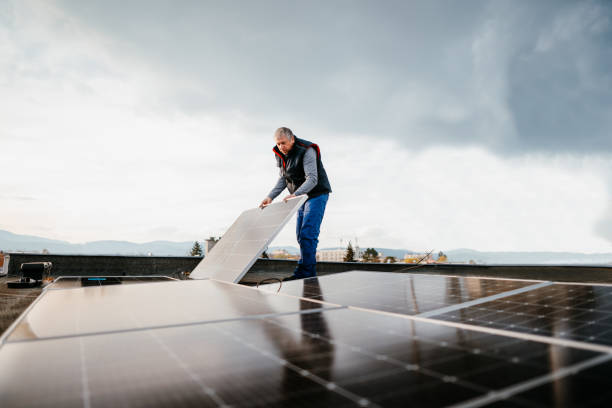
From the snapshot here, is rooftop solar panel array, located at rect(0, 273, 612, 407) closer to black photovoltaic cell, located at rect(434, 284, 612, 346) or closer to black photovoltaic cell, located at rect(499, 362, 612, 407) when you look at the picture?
black photovoltaic cell, located at rect(499, 362, 612, 407)

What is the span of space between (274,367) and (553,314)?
6.01ft

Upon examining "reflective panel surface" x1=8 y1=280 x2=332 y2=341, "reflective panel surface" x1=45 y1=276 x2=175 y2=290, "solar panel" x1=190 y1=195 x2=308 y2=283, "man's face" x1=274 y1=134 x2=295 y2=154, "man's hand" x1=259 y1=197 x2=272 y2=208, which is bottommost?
"reflective panel surface" x1=8 y1=280 x2=332 y2=341

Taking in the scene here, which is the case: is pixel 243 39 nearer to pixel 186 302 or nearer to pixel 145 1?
pixel 145 1

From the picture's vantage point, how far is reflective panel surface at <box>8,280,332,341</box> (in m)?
1.71

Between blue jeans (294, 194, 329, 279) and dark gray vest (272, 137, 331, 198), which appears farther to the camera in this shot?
dark gray vest (272, 137, 331, 198)

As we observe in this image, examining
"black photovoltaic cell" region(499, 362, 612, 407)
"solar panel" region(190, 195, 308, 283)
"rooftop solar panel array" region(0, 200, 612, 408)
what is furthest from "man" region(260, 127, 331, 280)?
"black photovoltaic cell" region(499, 362, 612, 407)

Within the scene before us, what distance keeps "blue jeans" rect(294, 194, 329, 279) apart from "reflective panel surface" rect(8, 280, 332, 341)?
7.61 ft

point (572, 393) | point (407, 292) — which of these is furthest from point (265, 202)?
point (572, 393)

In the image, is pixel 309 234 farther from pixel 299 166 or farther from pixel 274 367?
pixel 274 367

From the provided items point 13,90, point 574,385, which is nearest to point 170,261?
point 574,385

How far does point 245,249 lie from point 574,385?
157 inches

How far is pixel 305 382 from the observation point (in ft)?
3.23

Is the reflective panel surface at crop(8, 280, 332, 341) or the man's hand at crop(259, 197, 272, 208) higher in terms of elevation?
the man's hand at crop(259, 197, 272, 208)

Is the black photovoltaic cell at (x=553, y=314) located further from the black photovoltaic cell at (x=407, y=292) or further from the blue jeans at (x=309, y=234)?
the blue jeans at (x=309, y=234)
